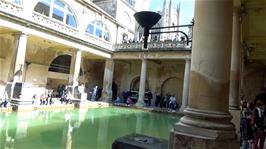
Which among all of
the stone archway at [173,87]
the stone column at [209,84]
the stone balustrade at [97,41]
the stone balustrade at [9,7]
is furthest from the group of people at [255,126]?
the stone archway at [173,87]

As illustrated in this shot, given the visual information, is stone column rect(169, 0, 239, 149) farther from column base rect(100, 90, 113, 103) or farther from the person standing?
column base rect(100, 90, 113, 103)

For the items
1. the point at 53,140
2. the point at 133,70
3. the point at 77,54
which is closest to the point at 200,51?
the point at 53,140

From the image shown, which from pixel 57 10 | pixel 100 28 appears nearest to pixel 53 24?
pixel 57 10

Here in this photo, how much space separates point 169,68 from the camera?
27.3 m

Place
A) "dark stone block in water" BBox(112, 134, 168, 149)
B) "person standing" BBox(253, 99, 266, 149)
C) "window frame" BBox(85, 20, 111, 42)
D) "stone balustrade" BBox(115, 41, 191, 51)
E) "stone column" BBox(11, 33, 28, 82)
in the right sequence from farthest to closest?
"window frame" BBox(85, 20, 111, 42), "stone balustrade" BBox(115, 41, 191, 51), "stone column" BBox(11, 33, 28, 82), "person standing" BBox(253, 99, 266, 149), "dark stone block in water" BBox(112, 134, 168, 149)

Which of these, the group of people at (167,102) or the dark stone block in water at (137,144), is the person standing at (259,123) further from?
the group of people at (167,102)

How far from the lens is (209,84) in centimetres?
278

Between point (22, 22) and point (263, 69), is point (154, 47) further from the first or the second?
point (22, 22)

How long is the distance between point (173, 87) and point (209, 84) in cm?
2467

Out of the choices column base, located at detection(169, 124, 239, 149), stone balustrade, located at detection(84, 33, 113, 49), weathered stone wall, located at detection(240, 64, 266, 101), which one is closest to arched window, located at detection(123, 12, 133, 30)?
stone balustrade, located at detection(84, 33, 113, 49)

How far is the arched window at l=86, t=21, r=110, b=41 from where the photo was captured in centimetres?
2325

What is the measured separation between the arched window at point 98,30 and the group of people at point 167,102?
739 cm

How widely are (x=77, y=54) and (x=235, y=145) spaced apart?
19255 millimetres

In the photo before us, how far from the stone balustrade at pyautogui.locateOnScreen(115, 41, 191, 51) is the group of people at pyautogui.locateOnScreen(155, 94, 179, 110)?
4556 millimetres
